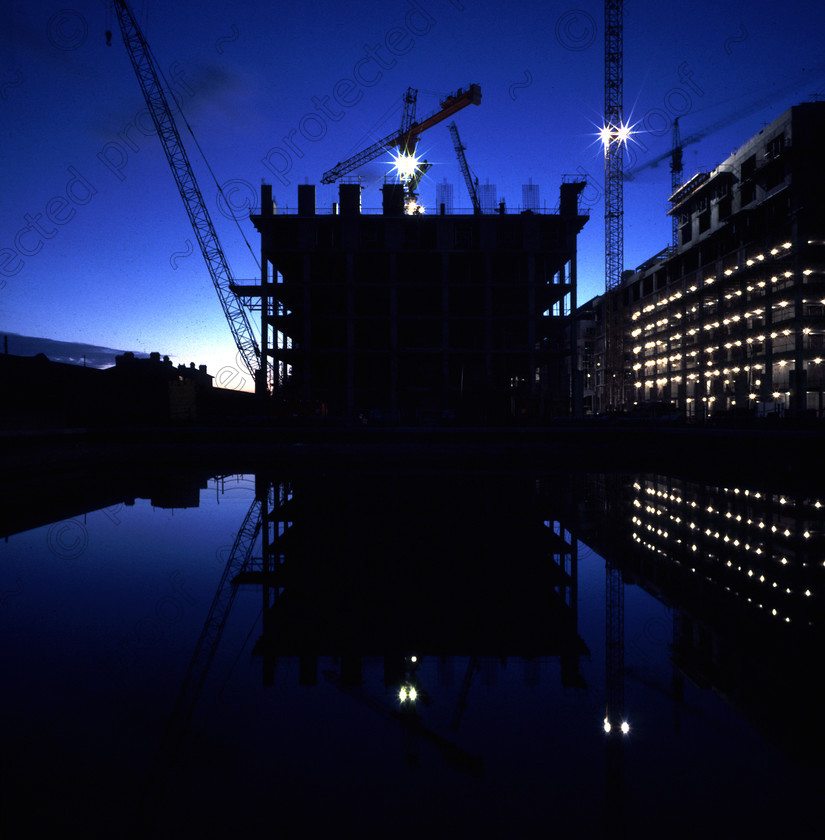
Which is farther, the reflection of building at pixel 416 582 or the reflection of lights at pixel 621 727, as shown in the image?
the reflection of building at pixel 416 582

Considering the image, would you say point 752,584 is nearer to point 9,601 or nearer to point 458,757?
point 458,757

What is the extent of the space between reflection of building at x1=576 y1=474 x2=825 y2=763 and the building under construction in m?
38.0

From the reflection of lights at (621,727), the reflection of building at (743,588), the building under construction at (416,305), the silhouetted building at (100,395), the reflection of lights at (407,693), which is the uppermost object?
the building under construction at (416,305)

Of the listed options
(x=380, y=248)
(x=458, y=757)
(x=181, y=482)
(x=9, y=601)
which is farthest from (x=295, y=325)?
(x=458, y=757)

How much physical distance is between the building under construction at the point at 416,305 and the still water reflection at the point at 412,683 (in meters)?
41.6

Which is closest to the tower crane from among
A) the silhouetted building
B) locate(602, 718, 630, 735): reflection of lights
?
locate(602, 718, 630, 735): reflection of lights

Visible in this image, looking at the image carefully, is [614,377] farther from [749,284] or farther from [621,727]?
[621,727]

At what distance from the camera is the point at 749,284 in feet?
226

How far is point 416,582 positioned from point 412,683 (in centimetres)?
266

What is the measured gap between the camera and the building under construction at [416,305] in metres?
53.0

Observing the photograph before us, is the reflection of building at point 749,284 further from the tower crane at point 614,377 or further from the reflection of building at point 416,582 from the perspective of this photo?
the reflection of building at point 416,582

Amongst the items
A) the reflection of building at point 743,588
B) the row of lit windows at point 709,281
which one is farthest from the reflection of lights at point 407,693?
the row of lit windows at point 709,281

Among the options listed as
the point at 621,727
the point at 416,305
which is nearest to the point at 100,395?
the point at 416,305

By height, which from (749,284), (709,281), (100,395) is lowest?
(100,395)
